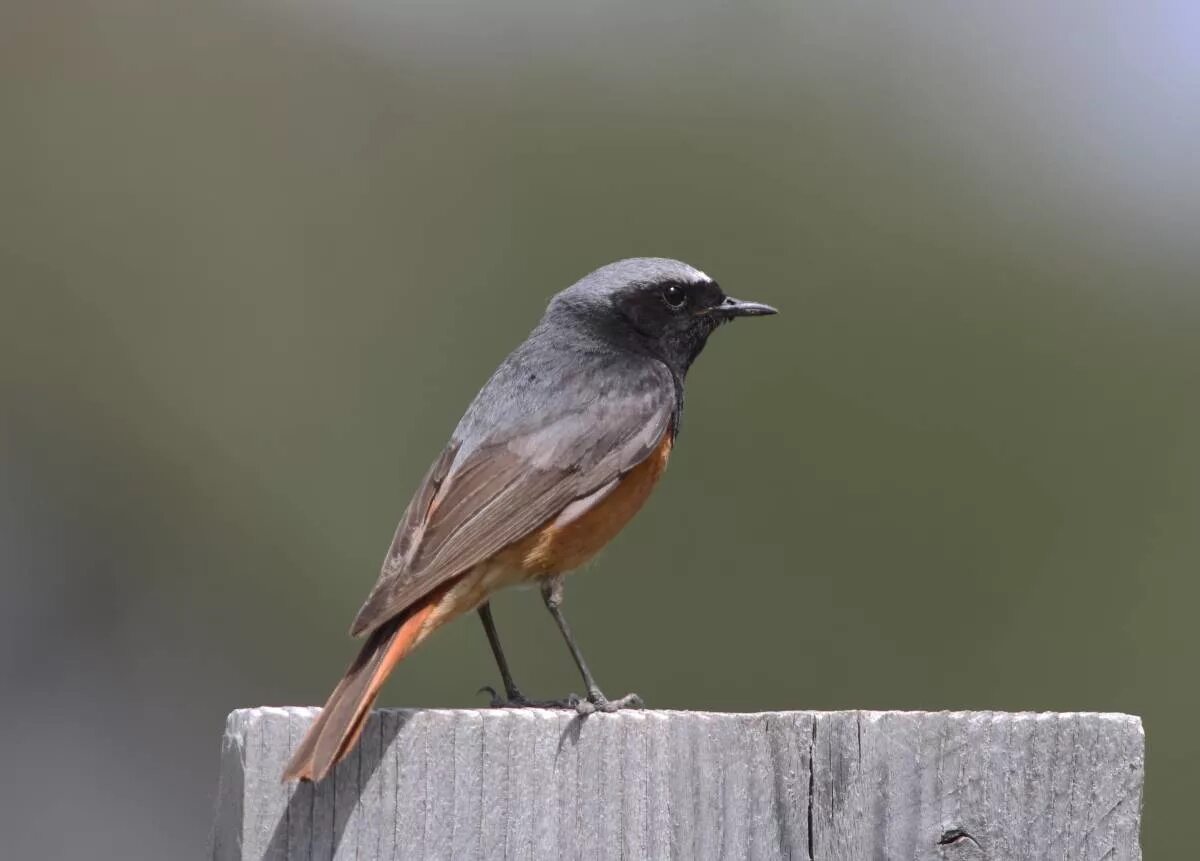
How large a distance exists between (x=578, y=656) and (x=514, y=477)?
1.80 feet

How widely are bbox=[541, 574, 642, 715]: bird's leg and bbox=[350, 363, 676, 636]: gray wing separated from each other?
0.95 ft

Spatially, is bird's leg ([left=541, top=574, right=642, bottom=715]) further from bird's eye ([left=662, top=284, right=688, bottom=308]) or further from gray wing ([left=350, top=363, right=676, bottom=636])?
bird's eye ([left=662, top=284, right=688, bottom=308])

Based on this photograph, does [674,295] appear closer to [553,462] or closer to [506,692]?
[553,462]

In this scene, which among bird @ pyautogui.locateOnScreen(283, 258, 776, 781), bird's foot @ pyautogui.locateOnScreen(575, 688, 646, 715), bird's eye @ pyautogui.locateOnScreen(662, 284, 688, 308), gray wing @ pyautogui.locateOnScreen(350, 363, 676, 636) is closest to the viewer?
bird's foot @ pyautogui.locateOnScreen(575, 688, 646, 715)

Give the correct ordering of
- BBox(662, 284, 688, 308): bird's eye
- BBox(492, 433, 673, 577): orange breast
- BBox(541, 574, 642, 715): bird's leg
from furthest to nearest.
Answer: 1. BBox(662, 284, 688, 308): bird's eye
2. BBox(492, 433, 673, 577): orange breast
3. BBox(541, 574, 642, 715): bird's leg

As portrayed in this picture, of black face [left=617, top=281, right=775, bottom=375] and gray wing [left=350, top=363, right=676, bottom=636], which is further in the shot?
black face [left=617, top=281, right=775, bottom=375]

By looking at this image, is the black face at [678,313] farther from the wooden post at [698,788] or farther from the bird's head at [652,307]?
the wooden post at [698,788]

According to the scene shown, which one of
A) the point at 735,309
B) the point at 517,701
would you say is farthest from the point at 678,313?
the point at 517,701

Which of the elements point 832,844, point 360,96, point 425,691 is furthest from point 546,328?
point 360,96

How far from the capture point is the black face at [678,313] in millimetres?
6074

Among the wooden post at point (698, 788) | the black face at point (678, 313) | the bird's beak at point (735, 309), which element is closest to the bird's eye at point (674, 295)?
the black face at point (678, 313)

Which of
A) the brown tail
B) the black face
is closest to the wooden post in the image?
the brown tail

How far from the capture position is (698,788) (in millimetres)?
3145

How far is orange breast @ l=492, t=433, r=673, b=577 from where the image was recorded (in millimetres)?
4953
